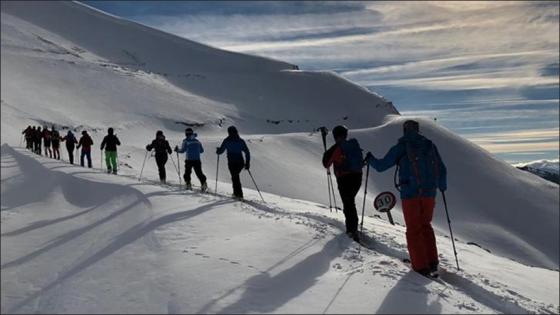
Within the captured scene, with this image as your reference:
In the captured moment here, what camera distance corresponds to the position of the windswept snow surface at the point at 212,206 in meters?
6.64

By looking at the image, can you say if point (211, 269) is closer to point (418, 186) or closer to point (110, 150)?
point (418, 186)

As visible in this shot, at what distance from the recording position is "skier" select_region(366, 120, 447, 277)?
8516mm

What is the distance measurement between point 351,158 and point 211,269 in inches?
164

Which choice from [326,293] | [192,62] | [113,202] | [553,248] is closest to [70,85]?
[192,62]

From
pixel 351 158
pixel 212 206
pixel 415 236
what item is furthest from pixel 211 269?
pixel 212 206

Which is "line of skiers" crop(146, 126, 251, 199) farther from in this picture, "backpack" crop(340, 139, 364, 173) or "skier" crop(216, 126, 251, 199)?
"backpack" crop(340, 139, 364, 173)

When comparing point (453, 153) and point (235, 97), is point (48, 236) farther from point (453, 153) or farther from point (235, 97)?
point (235, 97)

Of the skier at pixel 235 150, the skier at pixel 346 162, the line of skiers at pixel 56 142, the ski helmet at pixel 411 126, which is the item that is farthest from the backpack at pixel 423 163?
the line of skiers at pixel 56 142

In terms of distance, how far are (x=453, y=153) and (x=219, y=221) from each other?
88664 millimetres

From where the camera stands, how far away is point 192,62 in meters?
142

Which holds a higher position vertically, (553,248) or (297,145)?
(297,145)

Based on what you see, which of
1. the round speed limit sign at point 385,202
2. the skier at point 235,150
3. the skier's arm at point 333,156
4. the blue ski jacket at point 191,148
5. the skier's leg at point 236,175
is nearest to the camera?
the round speed limit sign at point 385,202

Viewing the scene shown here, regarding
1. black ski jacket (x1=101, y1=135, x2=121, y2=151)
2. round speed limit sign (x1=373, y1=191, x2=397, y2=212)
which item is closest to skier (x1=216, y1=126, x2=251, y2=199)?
round speed limit sign (x1=373, y1=191, x2=397, y2=212)

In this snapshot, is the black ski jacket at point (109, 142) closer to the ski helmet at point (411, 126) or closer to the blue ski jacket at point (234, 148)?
the blue ski jacket at point (234, 148)
